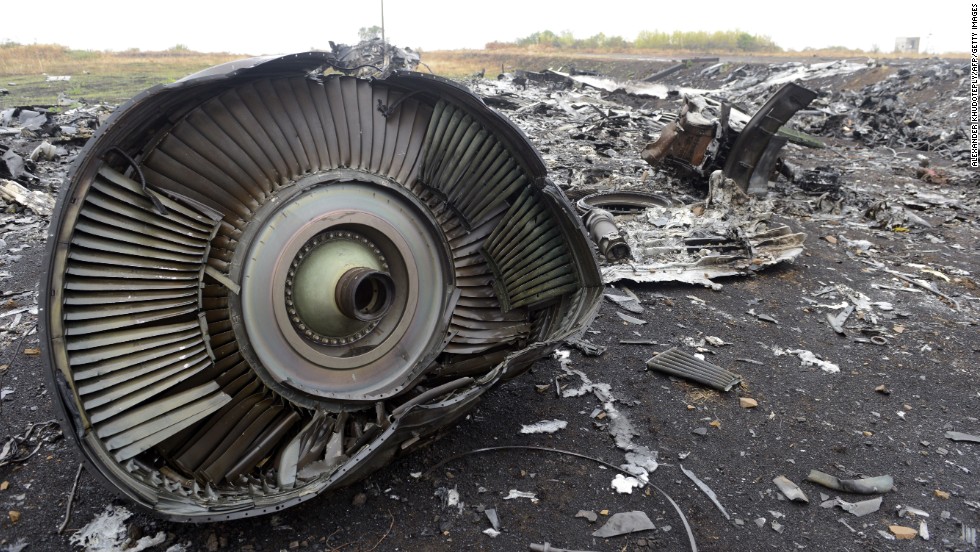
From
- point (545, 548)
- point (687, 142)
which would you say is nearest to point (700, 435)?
point (545, 548)

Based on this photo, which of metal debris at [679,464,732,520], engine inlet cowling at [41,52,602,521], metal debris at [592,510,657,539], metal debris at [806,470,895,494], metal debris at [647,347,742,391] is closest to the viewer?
engine inlet cowling at [41,52,602,521]

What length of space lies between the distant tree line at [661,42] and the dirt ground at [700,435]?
28403 millimetres

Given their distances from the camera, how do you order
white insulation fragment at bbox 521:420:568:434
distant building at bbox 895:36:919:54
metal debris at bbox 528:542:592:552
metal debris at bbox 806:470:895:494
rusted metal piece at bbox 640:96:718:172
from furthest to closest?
distant building at bbox 895:36:919:54
rusted metal piece at bbox 640:96:718:172
white insulation fragment at bbox 521:420:568:434
metal debris at bbox 806:470:895:494
metal debris at bbox 528:542:592:552

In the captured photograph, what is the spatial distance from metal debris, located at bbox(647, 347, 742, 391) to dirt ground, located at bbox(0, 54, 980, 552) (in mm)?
63

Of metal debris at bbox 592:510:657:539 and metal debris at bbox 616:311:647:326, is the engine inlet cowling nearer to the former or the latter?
metal debris at bbox 592:510:657:539

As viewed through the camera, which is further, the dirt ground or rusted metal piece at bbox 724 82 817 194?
rusted metal piece at bbox 724 82 817 194

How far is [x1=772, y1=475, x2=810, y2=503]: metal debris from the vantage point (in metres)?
2.94

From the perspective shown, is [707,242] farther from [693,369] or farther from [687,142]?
[687,142]

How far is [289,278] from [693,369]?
8.55 ft

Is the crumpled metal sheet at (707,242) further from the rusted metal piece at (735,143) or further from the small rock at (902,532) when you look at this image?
the small rock at (902,532)

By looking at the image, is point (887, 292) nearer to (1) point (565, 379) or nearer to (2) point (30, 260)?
(1) point (565, 379)

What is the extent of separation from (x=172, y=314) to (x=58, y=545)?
104 cm

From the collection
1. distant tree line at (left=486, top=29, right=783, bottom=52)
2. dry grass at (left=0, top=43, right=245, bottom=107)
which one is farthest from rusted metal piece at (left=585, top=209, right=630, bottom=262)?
distant tree line at (left=486, top=29, right=783, bottom=52)

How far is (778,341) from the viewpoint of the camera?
183 inches
